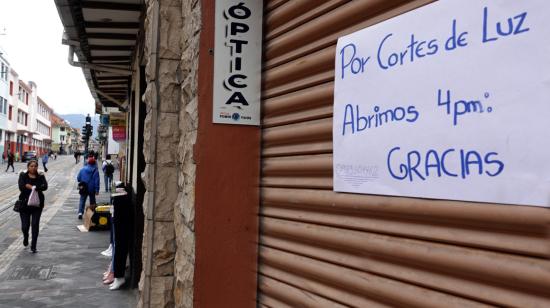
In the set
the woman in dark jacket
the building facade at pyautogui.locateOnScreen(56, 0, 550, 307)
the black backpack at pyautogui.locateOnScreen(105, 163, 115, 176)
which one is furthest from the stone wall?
the black backpack at pyautogui.locateOnScreen(105, 163, 115, 176)

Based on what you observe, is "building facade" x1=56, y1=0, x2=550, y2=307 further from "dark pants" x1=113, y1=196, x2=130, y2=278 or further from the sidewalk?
"dark pants" x1=113, y1=196, x2=130, y2=278

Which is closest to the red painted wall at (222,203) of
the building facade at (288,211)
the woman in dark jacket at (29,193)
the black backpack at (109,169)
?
the building facade at (288,211)

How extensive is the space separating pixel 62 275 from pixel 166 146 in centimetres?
466

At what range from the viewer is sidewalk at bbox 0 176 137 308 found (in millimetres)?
6117

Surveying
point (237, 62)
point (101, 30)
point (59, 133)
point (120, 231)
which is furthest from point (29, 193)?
point (59, 133)

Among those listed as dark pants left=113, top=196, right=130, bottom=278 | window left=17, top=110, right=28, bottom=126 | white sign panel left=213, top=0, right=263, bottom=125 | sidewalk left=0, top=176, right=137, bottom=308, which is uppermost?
window left=17, top=110, right=28, bottom=126

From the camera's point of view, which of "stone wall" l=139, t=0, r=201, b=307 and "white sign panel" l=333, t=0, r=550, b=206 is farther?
"stone wall" l=139, t=0, r=201, b=307

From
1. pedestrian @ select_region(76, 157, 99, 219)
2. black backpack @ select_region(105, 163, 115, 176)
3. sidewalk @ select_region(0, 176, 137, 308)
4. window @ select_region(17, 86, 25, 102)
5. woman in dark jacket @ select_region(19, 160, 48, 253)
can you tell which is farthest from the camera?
window @ select_region(17, 86, 25, 102)

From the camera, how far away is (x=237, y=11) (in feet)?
10.4

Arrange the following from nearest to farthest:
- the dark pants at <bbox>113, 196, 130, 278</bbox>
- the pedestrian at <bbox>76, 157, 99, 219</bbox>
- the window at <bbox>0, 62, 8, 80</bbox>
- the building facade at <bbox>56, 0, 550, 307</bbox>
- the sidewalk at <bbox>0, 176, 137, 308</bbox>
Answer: the building facade at <bbox>56, 0, 550, 307</bbox> < the sidewalk at <bbox>0, 176, 137, 308</bbox> < the dark pants at <bbox>113, 196, 130, 278</bbox> < the pedestrian at <bbox>76, 157, 99, 219</bbox> < the window at <bbox>0, 62, 8, 80</bbox>

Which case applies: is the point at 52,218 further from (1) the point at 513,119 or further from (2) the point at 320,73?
(1) the point at 513,119

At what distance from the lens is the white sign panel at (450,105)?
4.61ft

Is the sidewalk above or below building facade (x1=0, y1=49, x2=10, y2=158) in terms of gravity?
below

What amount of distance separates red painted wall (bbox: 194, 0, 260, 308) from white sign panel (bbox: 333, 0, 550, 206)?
39.1 inches
